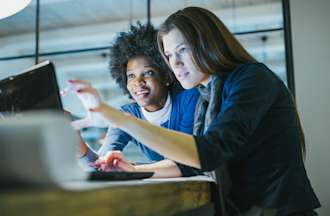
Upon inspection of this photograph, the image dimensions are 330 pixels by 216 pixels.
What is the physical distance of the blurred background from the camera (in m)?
5.10

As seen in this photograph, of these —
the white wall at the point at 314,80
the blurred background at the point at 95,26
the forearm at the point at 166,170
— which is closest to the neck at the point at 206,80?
the forearm at the point at 166,170

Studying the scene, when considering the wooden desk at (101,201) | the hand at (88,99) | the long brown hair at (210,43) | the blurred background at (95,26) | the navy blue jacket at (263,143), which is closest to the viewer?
the wooden desk at (101,201)

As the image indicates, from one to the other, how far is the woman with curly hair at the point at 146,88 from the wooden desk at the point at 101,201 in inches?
38.1

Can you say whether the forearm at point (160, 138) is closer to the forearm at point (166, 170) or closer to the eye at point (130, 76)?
the forearm at point (166, 170)

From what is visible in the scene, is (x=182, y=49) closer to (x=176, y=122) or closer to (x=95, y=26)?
(x=176, y=122)

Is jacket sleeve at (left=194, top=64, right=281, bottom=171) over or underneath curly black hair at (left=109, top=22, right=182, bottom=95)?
underneath

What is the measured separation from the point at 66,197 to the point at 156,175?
3.07ft

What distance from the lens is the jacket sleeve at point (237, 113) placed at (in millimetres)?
957

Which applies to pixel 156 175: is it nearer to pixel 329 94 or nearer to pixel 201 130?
pixel 201 130

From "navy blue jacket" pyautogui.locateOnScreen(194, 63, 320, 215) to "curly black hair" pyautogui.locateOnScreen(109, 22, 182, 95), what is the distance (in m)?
0.80

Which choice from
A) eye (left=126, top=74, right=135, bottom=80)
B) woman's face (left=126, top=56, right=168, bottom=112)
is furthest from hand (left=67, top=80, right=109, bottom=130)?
eye (left=126, top=74, right=135, bottom=80)

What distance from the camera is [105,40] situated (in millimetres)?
6957

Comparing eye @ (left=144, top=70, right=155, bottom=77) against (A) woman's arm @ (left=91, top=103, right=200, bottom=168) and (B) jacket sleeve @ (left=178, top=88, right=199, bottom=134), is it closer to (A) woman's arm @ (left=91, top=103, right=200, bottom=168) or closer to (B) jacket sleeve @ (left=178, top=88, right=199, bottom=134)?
(B) jacket sleeve @ (left=178, top=88, right=199, bottom=134)

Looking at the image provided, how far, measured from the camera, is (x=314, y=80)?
3225mm
